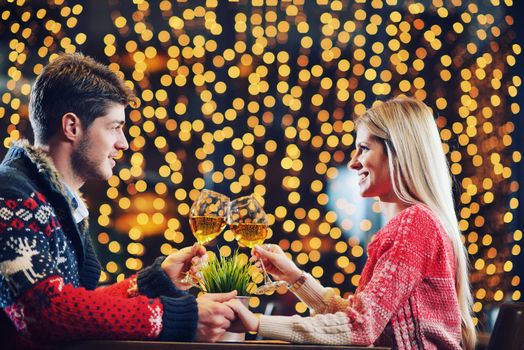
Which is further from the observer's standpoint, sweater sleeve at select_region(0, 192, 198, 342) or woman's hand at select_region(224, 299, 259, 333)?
woman's hand at select_region(224, 299, 259, 333)

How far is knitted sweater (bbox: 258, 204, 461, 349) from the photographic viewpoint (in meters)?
1.45

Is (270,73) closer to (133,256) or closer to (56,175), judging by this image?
(133,256)

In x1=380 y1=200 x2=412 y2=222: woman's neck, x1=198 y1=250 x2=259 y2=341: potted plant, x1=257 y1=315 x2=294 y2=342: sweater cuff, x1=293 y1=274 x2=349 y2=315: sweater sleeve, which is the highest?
x1=380 y1=200 x2=412 y2=222: woman's neck

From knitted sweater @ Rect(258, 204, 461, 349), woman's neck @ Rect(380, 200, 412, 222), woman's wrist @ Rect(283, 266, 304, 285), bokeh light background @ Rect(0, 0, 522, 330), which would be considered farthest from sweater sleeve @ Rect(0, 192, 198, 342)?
bokeh light background @ Rect(0, 0, 522, 330)

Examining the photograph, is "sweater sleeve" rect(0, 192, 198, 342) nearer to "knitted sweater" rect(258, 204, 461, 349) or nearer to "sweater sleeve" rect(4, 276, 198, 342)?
"sweater sleeve" rect(4, 276, 198, 342)

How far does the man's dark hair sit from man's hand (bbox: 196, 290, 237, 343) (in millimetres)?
590

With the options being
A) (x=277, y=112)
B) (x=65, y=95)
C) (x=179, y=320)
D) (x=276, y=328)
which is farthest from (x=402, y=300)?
(x=277, y=112)

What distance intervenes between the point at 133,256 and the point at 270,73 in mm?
1173

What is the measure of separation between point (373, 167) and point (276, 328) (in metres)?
0.63

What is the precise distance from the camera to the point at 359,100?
3.61 metres

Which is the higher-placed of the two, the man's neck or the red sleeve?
the man's neck

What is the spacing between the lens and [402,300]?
5.15 feet

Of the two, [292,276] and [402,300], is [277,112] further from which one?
[402,300]

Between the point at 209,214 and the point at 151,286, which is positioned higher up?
the point at 209,214
